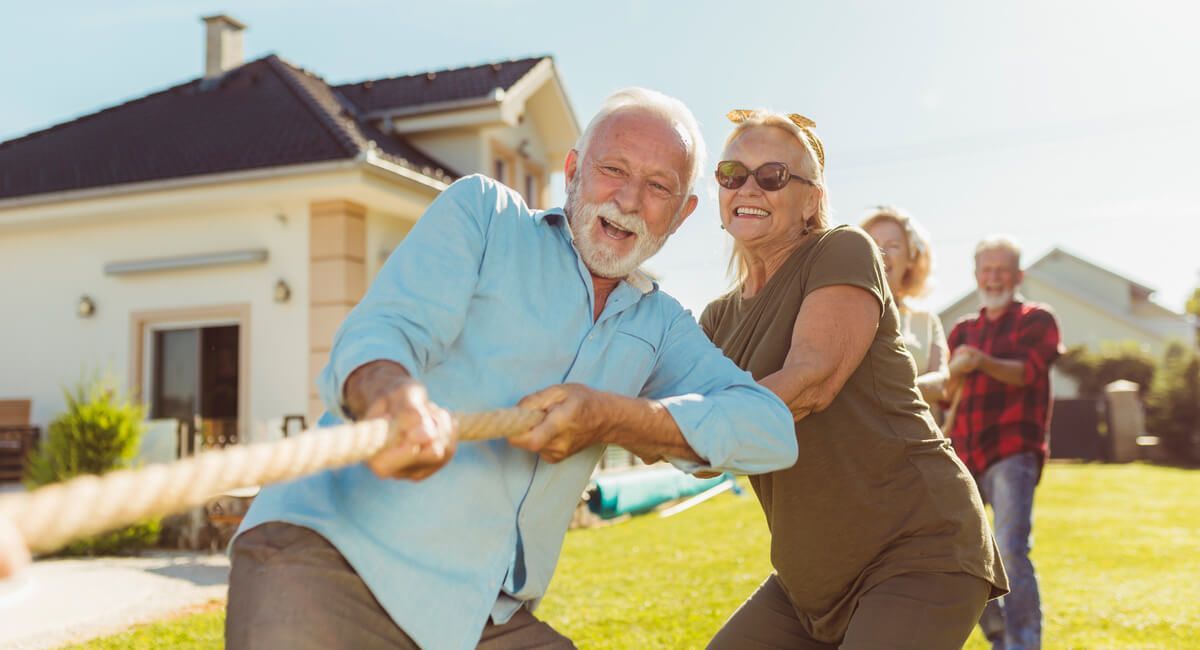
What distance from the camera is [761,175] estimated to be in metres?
2.98

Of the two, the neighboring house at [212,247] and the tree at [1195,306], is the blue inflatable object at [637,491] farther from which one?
the tree at [1195,306]

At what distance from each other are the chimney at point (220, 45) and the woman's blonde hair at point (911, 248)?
14.5 metres

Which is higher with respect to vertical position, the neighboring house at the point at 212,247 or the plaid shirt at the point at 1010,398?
the neighboring house at the point at 212,247

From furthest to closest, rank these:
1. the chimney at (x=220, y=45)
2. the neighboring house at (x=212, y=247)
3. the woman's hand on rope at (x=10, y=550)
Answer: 1. the chimney at (x=220, y=45)
2. the neighboring house at (x=212, y=247)
3. the woman's hand on rope at (x=10, y=550)

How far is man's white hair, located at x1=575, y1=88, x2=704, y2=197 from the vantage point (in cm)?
253

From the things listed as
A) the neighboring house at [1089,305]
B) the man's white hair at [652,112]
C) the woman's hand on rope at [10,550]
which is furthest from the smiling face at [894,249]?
the neighboring house at [1089,305]

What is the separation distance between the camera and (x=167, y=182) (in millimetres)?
12039

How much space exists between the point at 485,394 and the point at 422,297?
260mm

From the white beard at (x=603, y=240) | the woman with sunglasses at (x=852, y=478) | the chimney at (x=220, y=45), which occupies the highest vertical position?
the chimney at (x=220, y=45)

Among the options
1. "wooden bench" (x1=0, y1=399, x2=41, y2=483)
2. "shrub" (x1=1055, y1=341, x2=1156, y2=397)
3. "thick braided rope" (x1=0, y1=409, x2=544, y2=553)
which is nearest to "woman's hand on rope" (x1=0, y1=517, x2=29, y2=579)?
"thick braided rope" (x1=0, y1=409, x2=544, y2=553)

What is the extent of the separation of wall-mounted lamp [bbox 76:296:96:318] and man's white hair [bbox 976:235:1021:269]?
1180 centimetres

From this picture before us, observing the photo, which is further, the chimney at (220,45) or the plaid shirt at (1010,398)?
the chimney at (220,45)

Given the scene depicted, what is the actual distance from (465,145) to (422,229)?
535 inches

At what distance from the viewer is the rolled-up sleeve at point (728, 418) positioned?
2.08 meters
